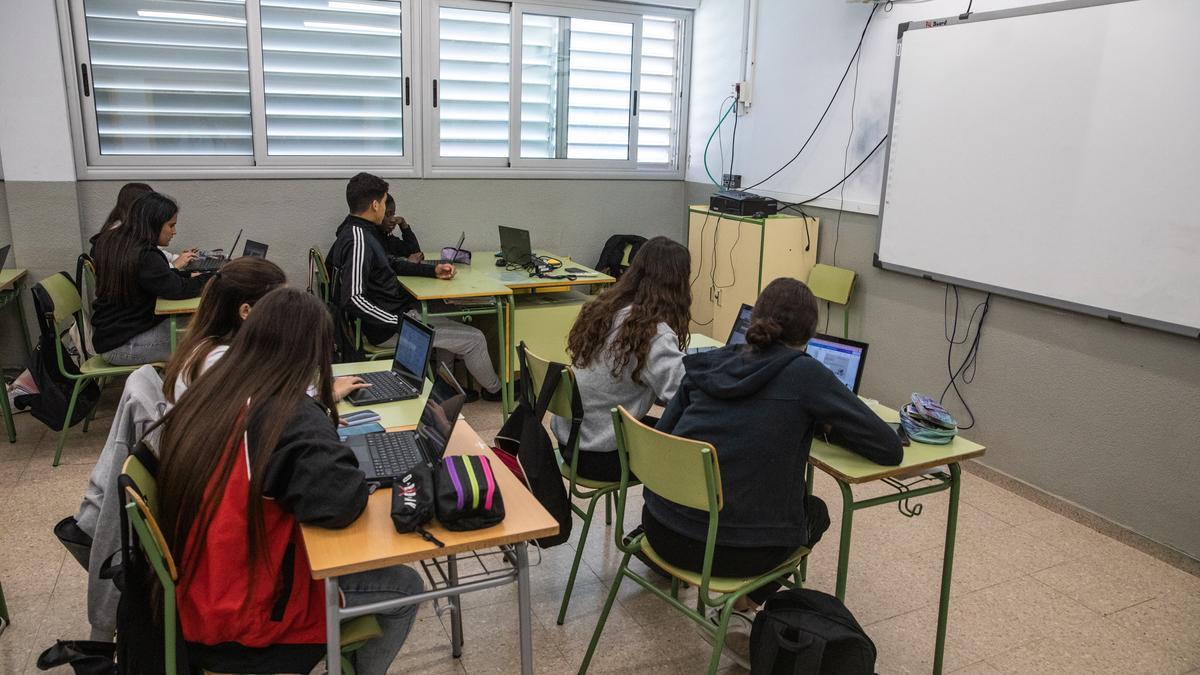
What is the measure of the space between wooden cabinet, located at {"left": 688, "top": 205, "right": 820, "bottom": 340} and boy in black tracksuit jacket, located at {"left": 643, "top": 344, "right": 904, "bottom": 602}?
2.37 metres

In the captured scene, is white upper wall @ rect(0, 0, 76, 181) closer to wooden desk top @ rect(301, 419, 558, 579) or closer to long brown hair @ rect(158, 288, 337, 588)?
long brown hair @ rect(158, 288, 337, 588)

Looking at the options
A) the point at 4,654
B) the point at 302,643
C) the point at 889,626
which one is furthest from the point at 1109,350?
the point at 4,654

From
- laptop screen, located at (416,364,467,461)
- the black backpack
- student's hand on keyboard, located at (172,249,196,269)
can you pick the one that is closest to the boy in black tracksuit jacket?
the black backpack

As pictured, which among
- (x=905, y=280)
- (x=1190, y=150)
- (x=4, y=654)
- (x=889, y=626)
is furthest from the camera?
(x=905, y=280)

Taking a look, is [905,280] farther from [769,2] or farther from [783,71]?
[769,2]

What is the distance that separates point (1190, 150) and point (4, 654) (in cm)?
428

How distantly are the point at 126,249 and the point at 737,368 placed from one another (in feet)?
9.96

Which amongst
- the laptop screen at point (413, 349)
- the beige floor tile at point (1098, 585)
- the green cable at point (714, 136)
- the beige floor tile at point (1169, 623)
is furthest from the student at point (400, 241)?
the beige floor tile at point (1169, 623)

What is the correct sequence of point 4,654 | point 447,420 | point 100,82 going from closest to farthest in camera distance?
1. point 447,420
2. point 4,654
3. point 100,82

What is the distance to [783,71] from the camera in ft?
16.4

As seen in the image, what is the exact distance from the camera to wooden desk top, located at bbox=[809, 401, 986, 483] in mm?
2121

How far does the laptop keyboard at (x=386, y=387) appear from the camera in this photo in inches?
101

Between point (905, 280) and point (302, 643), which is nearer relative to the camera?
point (302, 643)

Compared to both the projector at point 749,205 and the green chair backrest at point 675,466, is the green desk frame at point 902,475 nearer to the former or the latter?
the green chair backrest at point 675,466
